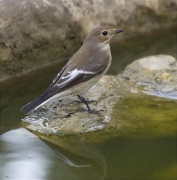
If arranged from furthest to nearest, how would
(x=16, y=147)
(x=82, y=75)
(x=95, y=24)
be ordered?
(x=95, y=24), (x=82, y=75), (x=16, y=147)

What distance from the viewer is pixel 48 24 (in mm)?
7539

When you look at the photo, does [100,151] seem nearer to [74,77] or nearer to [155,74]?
[74,77]

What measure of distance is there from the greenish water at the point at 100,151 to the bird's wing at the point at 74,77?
592 mm

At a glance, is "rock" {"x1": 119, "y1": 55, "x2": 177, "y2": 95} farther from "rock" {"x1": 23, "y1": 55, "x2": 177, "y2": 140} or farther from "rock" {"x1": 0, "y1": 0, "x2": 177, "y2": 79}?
"rock" {"x1": 0, "y1": 0, "x2": 177, "y2": 79}

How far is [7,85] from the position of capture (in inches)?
279

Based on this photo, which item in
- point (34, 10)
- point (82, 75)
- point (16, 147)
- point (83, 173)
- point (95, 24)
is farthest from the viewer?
point (95, 24)

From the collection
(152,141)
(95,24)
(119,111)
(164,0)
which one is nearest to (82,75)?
(119,111)

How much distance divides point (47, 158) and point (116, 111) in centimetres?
129

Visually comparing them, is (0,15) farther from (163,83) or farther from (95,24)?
(163,83)

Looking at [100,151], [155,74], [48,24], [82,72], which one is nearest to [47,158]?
[100,151]

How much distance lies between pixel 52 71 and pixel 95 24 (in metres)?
1.34

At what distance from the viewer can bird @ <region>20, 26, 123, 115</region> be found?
5.57m

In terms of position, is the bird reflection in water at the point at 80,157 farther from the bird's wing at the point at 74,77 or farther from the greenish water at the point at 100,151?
the bird's wing at the point at 74,77

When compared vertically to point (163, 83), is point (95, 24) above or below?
above
